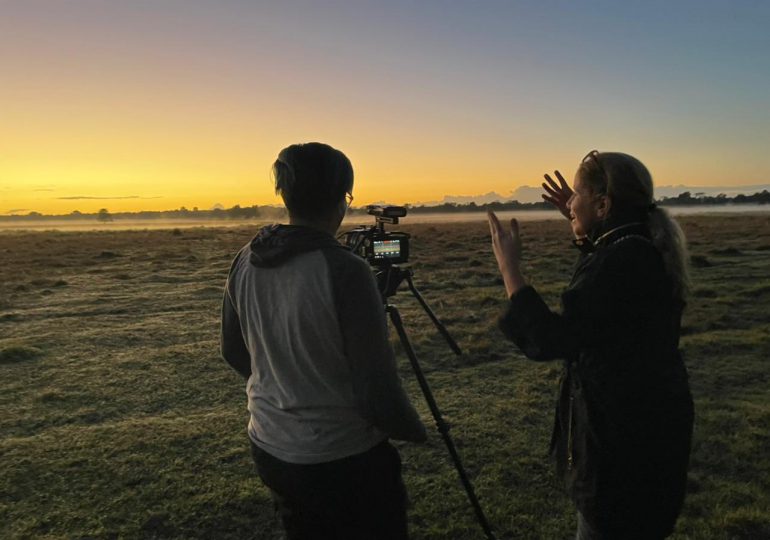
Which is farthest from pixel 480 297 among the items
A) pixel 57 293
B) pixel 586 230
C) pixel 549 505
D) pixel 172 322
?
pixel 57 293

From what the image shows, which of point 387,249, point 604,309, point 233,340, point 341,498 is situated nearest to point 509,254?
point 604,309

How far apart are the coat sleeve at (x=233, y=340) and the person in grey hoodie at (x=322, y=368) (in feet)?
0.89

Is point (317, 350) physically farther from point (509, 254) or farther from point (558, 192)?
point (558, 192)

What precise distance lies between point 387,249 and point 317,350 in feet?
5.94

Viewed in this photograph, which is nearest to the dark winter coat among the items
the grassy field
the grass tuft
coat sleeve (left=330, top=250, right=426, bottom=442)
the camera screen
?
coat sleeve (left=330, top=250, right=426, bottom=442)

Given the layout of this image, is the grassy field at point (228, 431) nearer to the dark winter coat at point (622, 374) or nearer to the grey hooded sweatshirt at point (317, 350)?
the dark winter coat at point (622, 374)

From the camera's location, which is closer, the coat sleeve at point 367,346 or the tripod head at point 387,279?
the coat sleeve at point 367,346

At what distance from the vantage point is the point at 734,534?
130 inches

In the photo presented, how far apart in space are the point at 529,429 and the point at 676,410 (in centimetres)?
343

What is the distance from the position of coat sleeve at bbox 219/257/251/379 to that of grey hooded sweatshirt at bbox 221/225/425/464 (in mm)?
236

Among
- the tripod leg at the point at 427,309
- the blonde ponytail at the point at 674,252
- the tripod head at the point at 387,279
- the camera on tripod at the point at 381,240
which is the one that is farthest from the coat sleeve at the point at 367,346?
the tripod leg at the point at 427,309

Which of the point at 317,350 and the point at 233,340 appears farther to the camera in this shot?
the point at 233,340

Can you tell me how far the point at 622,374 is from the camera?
5.52 ft

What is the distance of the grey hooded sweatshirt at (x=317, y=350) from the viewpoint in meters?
1.54
